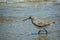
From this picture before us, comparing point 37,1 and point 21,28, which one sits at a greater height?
point 21,28

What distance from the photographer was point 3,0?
1944 cm

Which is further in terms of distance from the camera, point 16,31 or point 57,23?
point 57,23

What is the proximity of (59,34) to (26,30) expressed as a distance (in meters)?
1.06

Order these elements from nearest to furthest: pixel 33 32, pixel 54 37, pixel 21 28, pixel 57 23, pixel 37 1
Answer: pixel 54 37 → pixel 33 32 → pixel 21 28 → pixel 57 23 → pixel 37 1

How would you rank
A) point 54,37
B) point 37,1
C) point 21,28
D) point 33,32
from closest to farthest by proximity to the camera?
1. point 54,37
2. point 33,32
3. point 21,28
4. point 37,1

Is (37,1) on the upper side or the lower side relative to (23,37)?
lower

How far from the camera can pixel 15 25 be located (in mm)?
9125

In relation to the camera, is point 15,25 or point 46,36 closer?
point 46,36

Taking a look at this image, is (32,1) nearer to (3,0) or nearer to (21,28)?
(3,0)

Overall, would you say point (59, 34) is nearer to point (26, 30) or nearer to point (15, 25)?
point (26, 30)

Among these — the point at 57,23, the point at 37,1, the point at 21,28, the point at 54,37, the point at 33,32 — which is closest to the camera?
the point at 54,37

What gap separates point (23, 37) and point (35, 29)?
95 cm

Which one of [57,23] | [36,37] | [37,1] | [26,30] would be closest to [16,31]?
[26,30]

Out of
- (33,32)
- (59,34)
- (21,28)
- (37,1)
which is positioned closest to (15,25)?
(21,28)
